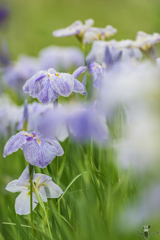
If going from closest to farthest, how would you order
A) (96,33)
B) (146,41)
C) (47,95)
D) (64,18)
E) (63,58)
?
(47,95)
(146,41)
(96,33)
(63,58)
(64,18)

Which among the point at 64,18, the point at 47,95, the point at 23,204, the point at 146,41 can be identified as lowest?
the point at 23,204

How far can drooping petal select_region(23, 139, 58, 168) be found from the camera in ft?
1.22

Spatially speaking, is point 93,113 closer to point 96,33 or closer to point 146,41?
point 146,41

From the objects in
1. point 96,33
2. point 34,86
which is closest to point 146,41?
point 96,33

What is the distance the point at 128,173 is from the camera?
464 millimetres

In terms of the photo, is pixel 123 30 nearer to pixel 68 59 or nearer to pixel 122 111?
pixel 68 59

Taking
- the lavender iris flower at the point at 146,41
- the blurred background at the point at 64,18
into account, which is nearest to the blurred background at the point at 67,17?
the blurred background at the point at 64,18

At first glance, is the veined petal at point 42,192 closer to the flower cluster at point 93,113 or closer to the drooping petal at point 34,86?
the flower cluster at point 93,113

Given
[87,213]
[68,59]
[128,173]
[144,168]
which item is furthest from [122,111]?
[68,59]

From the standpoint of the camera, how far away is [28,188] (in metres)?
0.43

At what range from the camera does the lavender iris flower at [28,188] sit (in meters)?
0.41

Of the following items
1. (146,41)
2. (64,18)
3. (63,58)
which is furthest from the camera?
(64,18)

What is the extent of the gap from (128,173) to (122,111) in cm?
10

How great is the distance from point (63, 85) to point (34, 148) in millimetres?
87
